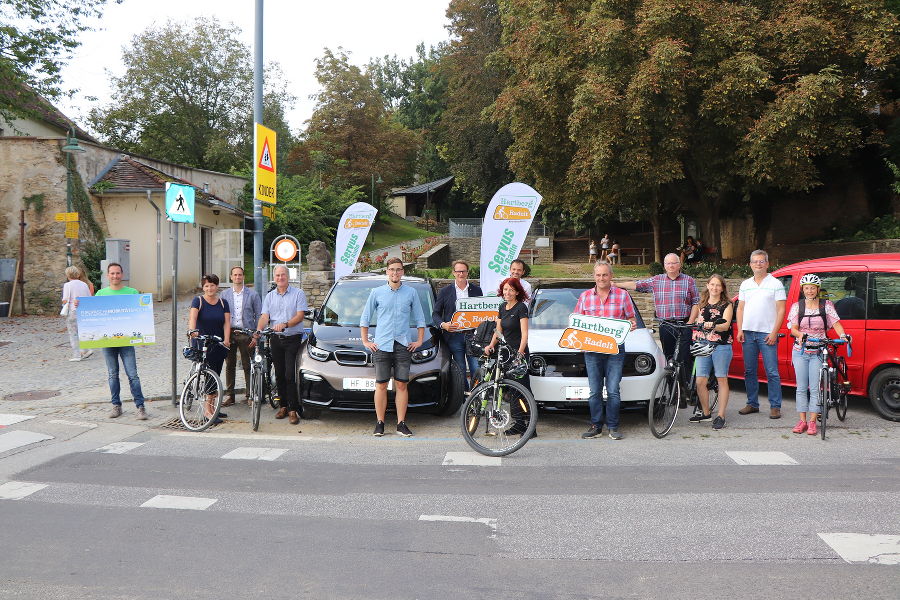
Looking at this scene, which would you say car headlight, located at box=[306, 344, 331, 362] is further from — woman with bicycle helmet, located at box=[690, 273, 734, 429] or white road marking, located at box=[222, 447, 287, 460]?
woman with bicycle helmet, located at box=[690, 273, 734, 429]

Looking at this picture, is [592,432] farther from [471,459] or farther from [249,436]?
[249,436]

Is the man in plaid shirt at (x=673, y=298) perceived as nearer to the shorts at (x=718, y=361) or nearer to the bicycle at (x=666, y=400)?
the shorts at (x=718, y=361)

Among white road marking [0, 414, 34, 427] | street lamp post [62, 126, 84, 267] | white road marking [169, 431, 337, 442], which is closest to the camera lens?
white road marking [169, 431, 337, 442]

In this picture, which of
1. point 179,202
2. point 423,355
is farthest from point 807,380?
point 179,202

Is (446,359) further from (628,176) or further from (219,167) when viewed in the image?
(219,167)

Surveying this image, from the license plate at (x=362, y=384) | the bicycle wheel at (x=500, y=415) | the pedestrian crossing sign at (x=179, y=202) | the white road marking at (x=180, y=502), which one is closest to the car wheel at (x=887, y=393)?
the bicycle wheel at (x=500, y=415)

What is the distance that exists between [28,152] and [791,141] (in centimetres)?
2203

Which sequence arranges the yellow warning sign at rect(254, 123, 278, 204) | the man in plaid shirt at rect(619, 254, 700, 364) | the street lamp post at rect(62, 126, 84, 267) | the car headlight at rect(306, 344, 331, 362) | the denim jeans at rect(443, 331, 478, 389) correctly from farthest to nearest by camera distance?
the street lamp post at rect(62, 126, 84, 267) < the yellow warning sign at rect(254, 123, 278, 204) < the denim jeans at rect(443, 331, 478, 389) < the man in plaid shirt at rect(619, 254, 700, 364) < the car headlight at rect(306, 344, 331, 362)

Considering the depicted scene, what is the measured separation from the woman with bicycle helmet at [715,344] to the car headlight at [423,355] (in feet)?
9.93

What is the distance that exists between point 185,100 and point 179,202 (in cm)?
4068

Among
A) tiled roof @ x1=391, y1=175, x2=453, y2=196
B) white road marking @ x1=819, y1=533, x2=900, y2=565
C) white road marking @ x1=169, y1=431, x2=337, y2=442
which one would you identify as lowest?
white road marking @ x1=169, y1=431, x2=337, y2=442

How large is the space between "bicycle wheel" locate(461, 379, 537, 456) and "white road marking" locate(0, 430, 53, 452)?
4670 millimetres

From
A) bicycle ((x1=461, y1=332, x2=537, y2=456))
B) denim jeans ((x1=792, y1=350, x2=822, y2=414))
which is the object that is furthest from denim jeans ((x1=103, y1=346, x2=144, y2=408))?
denim jeans ((x1=792, y1=350, x2=822, y2=414))

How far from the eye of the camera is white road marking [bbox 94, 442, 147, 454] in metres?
7.27
